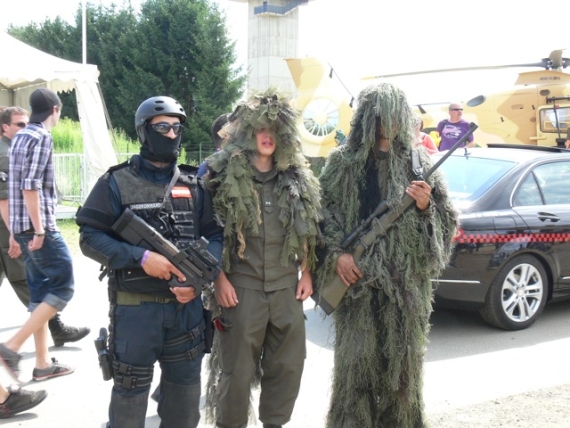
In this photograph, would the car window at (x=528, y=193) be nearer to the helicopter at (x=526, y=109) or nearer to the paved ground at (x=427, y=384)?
the paved ground at (x=427, y=384)

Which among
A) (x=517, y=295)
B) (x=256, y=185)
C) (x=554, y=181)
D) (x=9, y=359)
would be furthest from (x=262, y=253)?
(x=554, y=181)

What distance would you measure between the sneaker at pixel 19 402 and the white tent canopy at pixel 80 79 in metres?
9.22

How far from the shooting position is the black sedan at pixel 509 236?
18.7ft

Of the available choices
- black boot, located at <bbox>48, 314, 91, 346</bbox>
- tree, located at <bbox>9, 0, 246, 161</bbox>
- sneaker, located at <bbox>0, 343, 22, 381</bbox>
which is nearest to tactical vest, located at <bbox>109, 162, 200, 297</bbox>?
sneaker, located at <bbox>0, 343, 22, 381</bbox>

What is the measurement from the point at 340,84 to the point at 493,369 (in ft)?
43.6

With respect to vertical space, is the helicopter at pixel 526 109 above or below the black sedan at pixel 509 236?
above

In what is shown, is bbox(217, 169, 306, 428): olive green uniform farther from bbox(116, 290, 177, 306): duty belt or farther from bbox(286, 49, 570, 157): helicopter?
bbox(286, 49, 570, 157): helicopter

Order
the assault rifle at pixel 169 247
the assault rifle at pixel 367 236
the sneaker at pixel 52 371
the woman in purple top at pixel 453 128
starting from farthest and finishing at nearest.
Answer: the woman in purple top at pixel 453 128 → the sneaker at pixel 52 371 → the assault rifle at pixel 367 236 → the assault rifle at pixel 169 247

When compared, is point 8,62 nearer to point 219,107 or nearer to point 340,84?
point 340,84

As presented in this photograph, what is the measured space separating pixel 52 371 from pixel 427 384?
9.11ft

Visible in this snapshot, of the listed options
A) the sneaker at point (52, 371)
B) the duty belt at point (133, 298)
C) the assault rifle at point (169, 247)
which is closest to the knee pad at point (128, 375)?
the duty belt at point (133, 298)

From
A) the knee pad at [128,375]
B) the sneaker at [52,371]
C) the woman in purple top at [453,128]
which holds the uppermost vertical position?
the woman in purple top at [453,128]

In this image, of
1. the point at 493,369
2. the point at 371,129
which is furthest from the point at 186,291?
the point at 493,369

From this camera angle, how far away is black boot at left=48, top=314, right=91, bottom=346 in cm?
534
